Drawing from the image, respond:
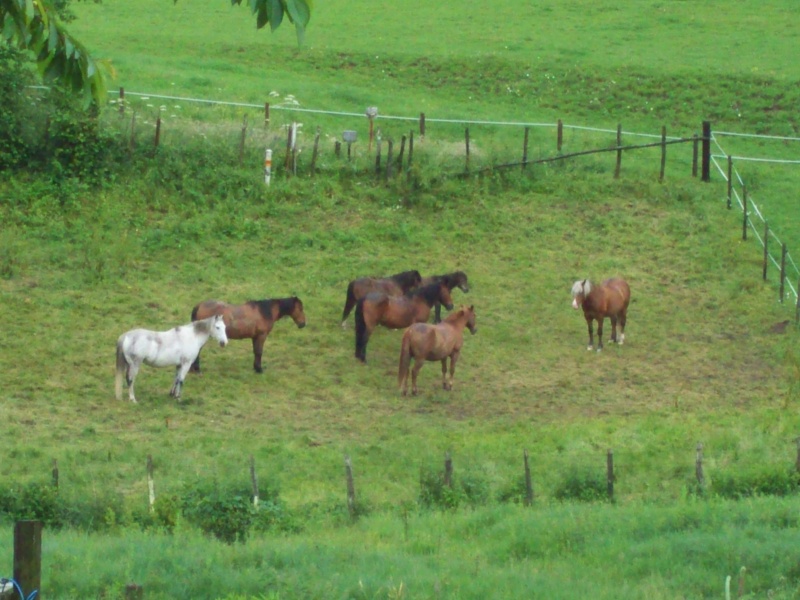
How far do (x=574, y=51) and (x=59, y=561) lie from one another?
34739mm

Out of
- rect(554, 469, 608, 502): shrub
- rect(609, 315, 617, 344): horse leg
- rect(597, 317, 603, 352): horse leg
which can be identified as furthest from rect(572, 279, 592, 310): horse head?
rect(554, 469, 608, 502): shrub

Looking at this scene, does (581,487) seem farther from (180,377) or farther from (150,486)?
(180,377)

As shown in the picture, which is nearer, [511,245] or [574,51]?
[511,245]

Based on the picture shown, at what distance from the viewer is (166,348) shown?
53.4 feet

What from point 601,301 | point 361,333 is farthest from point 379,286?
point 601,301

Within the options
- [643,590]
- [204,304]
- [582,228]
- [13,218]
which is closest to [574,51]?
[582,228]

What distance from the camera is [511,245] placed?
24250 mm

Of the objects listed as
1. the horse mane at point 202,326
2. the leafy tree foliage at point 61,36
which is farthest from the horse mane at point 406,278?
the leafy tree foliage at point 61,36

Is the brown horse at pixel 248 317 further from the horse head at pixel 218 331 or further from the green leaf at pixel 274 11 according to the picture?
the green leaf at pixel 274 11

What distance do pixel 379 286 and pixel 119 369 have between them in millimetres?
5286

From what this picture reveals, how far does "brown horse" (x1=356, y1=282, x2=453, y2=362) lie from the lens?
18.6m

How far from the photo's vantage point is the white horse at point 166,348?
16125mm

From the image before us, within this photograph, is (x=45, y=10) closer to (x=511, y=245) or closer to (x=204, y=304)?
(x=204, y=304)

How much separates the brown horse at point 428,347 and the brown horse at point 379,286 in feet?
7.28
